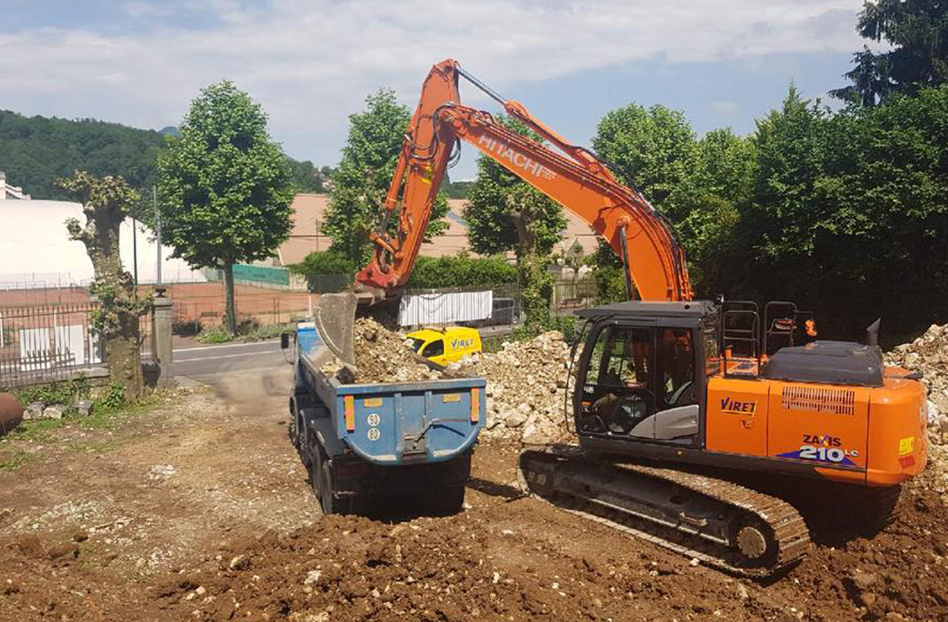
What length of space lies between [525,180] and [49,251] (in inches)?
2189

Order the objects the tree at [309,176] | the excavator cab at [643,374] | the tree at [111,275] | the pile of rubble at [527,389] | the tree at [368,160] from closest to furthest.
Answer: the excavator cab at [643,374]
the pile of rubble at [527,389]
the tree at [111,275]
the tree at [368,160]
the tree at [309,176]

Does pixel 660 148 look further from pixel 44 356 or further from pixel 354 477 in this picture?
pixel 354 477

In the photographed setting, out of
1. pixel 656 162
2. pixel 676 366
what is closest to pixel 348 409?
pixel 676 366

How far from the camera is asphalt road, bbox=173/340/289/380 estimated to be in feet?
72.4

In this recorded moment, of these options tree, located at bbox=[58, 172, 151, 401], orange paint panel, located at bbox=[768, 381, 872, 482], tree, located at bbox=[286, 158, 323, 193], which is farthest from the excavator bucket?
tree, located at bbox=[286, 158, 323, 193]

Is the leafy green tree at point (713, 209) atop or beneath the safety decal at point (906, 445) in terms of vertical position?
atop

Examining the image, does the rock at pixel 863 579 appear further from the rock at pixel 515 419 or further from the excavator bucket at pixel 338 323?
the rock at pixel 515 419

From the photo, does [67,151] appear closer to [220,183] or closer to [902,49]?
[220,183]

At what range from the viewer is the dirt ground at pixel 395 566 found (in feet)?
21.8

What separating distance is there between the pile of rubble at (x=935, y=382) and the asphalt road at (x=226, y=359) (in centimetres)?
1620

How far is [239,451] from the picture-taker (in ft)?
42.4

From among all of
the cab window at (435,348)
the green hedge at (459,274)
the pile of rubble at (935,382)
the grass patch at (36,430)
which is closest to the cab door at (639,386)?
the pile of rubble at (935,382)

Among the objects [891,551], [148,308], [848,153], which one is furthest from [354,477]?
[848,153]

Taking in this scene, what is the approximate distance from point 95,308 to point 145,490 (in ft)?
22.7
